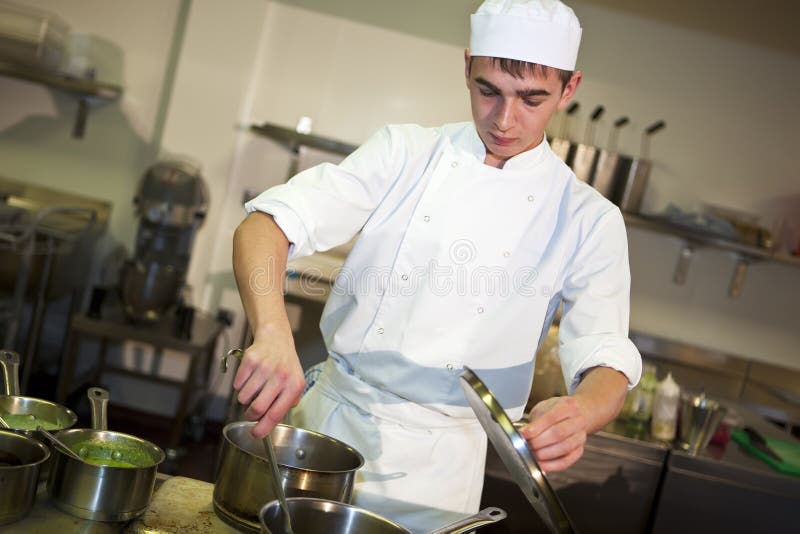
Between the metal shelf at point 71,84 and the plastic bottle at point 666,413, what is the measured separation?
9.34ft

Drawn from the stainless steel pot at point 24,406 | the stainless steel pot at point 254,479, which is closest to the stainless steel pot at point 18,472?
the stainless steel pot at point 24,406

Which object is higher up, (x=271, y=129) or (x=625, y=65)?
(x=625, y=65)

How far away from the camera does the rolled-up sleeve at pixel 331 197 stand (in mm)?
1470

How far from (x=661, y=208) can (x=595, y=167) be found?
1.78 ft

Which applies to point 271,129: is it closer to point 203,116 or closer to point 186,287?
point 203,116

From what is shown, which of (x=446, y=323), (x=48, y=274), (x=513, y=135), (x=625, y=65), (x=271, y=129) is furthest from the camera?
(x=625, y=65)

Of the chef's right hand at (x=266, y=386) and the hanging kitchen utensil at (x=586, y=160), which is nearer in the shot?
the chef's right hand at (x=266, y=386)

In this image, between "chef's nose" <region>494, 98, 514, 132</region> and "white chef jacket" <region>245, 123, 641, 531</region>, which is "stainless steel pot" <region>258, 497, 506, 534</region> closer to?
"white chef jacket" <region>245, 123, 641, 531</region>

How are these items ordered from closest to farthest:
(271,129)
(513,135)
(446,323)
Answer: (513,135) → (446,323) → (271,129)

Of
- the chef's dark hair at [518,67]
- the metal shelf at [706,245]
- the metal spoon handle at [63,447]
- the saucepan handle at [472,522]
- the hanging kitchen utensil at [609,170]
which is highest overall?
the hanging kitchen utensil at [609,170]

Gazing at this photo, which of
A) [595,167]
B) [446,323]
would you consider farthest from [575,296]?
[595,167]

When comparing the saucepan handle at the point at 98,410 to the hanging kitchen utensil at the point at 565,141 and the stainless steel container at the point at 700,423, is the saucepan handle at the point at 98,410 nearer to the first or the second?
the stainless steel container at the point at 700,423

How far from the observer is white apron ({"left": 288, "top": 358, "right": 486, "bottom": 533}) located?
1.66 meters

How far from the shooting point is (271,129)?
4.01 m
